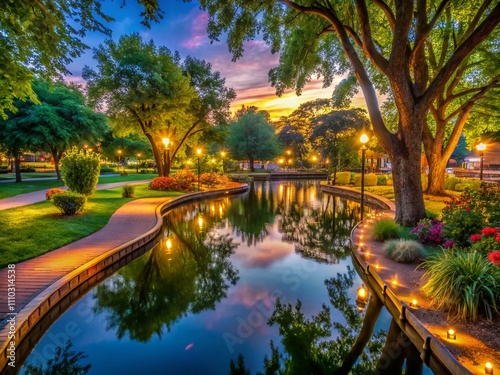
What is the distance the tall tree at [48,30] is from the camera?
7438mm

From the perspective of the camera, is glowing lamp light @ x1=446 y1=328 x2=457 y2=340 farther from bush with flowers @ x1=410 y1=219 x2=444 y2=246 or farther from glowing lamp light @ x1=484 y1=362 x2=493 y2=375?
bush with flowers @ x1=410 y1=219 x2=444 y2=246

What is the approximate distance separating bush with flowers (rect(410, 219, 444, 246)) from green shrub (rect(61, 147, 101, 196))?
14.8 m

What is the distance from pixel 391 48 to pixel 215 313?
37.4ft

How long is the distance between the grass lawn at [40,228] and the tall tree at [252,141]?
36649mm

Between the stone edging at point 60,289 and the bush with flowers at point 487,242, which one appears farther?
the bush with flowers at point 487,242

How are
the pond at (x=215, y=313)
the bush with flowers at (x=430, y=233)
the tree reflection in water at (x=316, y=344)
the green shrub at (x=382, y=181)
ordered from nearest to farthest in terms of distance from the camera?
the tree reflection in water at (x=316, y=344) → the pond at (x=215, y=313) → the bush with flowers at (x=430, y=233) → the green shrub at (x=382, y=181)

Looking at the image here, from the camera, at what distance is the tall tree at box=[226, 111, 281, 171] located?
49.9m

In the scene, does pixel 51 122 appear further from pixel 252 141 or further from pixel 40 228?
pixel 252 141

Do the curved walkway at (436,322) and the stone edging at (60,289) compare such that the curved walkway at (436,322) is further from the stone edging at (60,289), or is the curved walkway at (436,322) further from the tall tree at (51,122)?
the tall tree at (51,122)

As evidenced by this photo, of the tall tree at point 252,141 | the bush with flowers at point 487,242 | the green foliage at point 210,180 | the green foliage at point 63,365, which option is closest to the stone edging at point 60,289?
the green foliage at point 63,365

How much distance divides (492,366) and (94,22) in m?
11.2

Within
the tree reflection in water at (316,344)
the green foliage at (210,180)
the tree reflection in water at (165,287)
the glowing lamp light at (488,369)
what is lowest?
the tree reflection in water at (316,344)

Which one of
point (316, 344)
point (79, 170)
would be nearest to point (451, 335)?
point (316, 344)

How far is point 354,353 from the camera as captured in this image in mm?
5008
